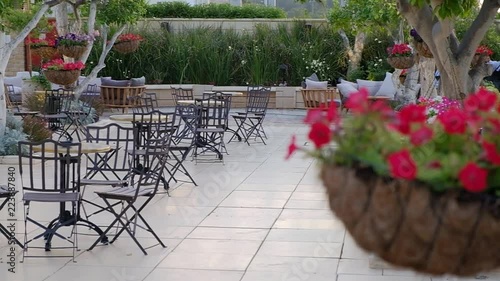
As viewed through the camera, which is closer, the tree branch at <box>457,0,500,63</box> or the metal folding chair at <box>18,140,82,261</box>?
the tree branch at <box>457,0,500,63</box>

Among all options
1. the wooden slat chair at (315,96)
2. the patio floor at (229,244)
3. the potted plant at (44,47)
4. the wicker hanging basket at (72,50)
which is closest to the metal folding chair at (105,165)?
the patio floor at (229,244)

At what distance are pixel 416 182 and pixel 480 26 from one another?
10.6 ft

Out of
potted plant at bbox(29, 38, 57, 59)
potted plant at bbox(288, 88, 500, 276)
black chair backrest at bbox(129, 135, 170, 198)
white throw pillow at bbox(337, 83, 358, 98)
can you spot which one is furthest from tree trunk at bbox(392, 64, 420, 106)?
potted plant at bbox(288, 88, 500, 276)

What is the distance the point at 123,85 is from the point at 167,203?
11449mm

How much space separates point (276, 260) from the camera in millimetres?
6547

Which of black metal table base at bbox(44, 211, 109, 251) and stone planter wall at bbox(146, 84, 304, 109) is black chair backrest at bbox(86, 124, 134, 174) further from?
stone planter wall at bbox(146, 84, 304, 109)

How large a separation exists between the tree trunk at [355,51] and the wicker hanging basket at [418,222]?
21.0 metres

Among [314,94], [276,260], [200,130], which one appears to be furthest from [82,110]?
[276,260]

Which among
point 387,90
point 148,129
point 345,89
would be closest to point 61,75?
point 148,129

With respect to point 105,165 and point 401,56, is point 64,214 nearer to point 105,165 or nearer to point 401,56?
point 105,165

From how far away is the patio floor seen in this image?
611 centimetres

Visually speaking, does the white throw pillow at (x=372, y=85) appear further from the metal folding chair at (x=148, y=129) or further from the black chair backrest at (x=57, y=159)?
the black chair backrest at (x=57, y=159)

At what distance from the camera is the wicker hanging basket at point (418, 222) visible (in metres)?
1.70

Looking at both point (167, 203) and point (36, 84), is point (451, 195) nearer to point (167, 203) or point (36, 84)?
point (167, 203)
